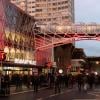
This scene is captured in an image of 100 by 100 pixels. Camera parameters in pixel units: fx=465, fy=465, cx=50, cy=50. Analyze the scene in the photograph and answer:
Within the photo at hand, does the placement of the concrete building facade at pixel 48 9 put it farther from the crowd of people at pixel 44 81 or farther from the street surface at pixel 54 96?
the street surface at pixel 54 96

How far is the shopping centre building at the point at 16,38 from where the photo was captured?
67688 millimetres

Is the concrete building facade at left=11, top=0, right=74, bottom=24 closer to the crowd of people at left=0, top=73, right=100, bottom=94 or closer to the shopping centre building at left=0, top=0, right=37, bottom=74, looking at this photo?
the shopping centre building at left=0, top=0, right=37, bottom=74

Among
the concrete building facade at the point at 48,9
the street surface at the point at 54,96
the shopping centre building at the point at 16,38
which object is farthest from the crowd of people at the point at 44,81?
the concrete building facade at the point at 48,9

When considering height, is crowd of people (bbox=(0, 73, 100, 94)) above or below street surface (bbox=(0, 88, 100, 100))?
above

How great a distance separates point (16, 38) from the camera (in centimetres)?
7712

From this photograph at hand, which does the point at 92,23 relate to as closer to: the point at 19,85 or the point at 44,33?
the point at 44,33

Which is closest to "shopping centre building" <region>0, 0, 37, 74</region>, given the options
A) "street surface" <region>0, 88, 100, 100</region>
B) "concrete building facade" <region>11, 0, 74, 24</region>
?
"street surface" <region>0, 88, 100, 100</region>

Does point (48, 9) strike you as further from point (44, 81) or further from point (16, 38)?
point (44, 81)

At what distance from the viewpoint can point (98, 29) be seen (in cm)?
9062

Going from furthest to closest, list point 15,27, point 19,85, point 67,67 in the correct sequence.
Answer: point 67,67, point 15,27, point 19,85

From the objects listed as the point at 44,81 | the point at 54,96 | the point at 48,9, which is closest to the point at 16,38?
the point at 44,81

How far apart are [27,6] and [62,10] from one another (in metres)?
15.5

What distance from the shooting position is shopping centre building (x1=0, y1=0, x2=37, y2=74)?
67688mm

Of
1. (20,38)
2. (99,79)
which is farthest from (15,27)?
(99,79)
